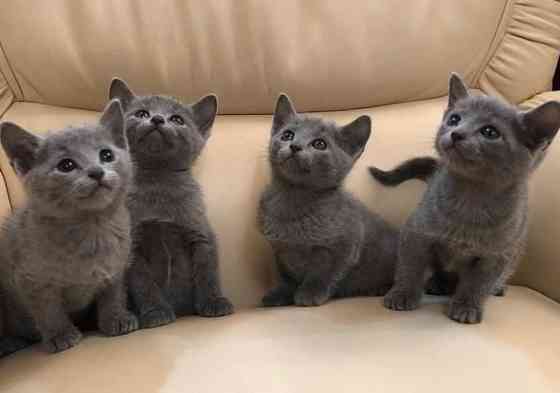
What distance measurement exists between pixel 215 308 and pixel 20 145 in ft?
1.67

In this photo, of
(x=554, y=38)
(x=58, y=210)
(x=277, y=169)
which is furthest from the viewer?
(x=554, y=38)

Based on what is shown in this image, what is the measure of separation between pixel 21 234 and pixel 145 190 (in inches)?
10.7

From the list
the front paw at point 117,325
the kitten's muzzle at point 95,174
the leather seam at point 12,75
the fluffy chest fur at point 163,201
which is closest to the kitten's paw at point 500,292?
the fluffy chest fur at point 163,201

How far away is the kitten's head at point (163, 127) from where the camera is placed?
4.17 ft

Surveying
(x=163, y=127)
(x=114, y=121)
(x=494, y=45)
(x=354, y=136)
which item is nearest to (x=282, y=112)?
(x=354, y=136)

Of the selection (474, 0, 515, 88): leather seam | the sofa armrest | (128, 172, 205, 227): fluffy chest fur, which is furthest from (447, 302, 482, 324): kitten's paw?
(474, 0, 515, 88): leather seam

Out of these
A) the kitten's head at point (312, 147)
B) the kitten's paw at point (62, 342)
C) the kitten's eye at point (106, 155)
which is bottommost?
the kitten's paw at point (62, 342)

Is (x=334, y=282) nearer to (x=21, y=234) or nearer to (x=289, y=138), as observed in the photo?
(x=289, y=138)

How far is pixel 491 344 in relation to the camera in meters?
1.12

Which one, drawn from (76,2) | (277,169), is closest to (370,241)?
(277,169)

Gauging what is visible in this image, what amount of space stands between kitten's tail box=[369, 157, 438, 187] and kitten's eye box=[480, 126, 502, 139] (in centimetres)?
27

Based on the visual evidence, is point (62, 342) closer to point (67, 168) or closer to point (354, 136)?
point (67, 168)

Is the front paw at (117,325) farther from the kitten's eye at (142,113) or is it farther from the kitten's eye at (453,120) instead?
the kitten's eye at (453,120)

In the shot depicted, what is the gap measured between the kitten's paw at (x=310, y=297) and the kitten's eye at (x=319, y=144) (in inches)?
12.4
